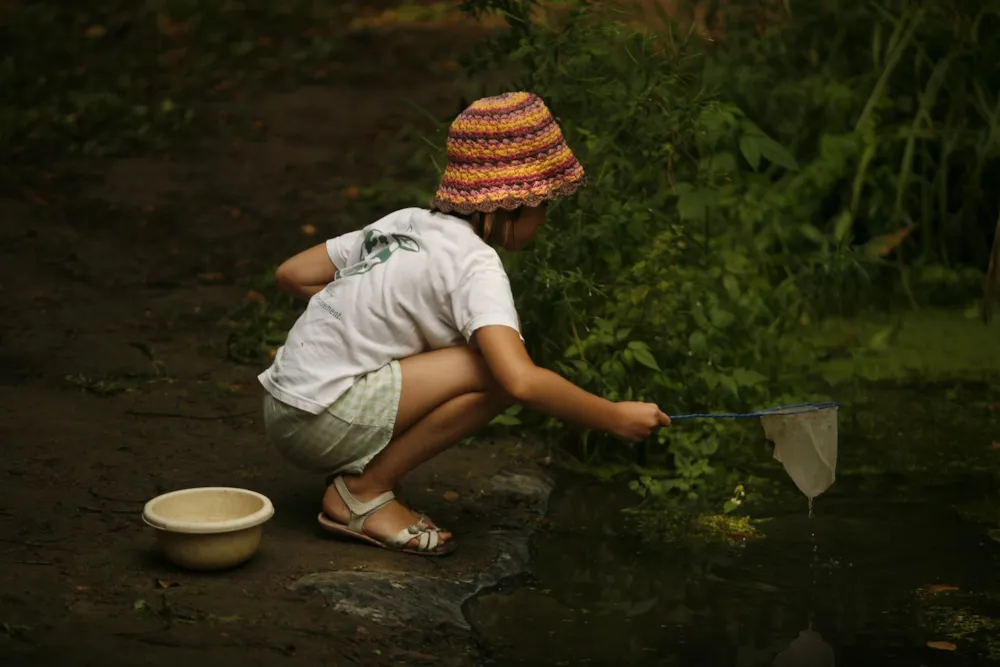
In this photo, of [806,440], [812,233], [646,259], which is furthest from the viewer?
[812,233]

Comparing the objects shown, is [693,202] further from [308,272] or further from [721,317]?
[308,272]

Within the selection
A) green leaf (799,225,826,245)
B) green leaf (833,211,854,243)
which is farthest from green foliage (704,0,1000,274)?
green leaf (799,225,826,245)

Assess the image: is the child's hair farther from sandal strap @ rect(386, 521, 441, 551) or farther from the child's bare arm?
sandal strap @ rect(386, 521, 441, 551)

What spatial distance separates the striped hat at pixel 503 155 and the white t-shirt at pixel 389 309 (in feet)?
0.39

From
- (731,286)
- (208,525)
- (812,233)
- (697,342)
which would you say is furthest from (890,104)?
(208,525)

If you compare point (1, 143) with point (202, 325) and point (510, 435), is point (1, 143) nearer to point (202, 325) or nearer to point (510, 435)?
point (202, 325)

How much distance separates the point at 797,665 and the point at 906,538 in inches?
37.4

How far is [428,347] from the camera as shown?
4270mm

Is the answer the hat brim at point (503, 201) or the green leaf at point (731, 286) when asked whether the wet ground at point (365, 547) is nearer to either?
the green leaf at point (731, 286)

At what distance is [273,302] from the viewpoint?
6.49 meters

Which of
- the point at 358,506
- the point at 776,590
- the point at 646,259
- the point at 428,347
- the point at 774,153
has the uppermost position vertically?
the point at 428,347

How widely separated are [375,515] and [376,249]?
73 centimetres

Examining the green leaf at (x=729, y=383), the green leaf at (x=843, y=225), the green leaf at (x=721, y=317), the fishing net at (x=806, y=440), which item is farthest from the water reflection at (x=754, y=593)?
the green leaf at (x=843, y=225)

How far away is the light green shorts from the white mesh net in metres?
1.03
